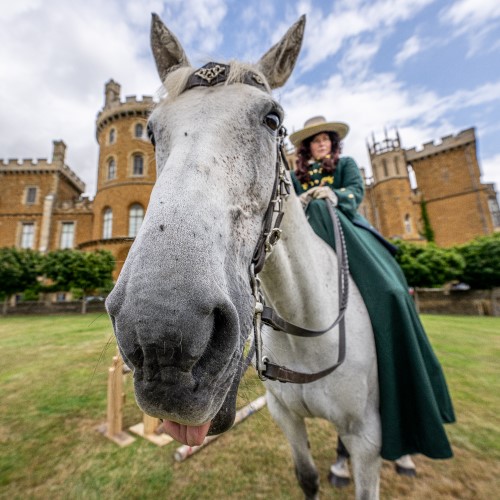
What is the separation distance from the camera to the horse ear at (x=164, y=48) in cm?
190

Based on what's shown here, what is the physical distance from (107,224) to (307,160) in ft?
88.1

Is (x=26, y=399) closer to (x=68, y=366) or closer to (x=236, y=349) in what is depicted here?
(x=68, y=366)

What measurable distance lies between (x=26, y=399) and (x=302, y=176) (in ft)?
20.1

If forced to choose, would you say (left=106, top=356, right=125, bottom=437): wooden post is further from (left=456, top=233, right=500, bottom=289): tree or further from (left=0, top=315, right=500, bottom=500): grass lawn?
(left=456, top=233, right=500, bottom=289): tree

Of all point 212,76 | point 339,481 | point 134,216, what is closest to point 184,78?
point 212,76

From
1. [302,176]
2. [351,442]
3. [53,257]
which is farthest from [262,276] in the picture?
[53,257]

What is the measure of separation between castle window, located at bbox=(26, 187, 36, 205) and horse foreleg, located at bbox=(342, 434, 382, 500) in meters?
39.7

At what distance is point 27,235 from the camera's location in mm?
31312

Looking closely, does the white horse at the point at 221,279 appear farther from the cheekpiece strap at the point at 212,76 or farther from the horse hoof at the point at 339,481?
the horse hoof at the point at 339,481

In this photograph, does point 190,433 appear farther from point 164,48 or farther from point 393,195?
point 393,195

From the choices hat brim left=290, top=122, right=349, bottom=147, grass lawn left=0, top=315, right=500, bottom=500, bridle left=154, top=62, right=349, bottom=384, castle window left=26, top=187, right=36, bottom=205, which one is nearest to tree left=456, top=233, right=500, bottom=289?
grass lawn left=0, top=315, right=500, bottom=500

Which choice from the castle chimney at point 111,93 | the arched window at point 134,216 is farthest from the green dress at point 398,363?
the castle chimney at point 111,93

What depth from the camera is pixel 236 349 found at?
0.90 meters

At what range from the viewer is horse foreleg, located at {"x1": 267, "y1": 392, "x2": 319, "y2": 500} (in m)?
2.47
